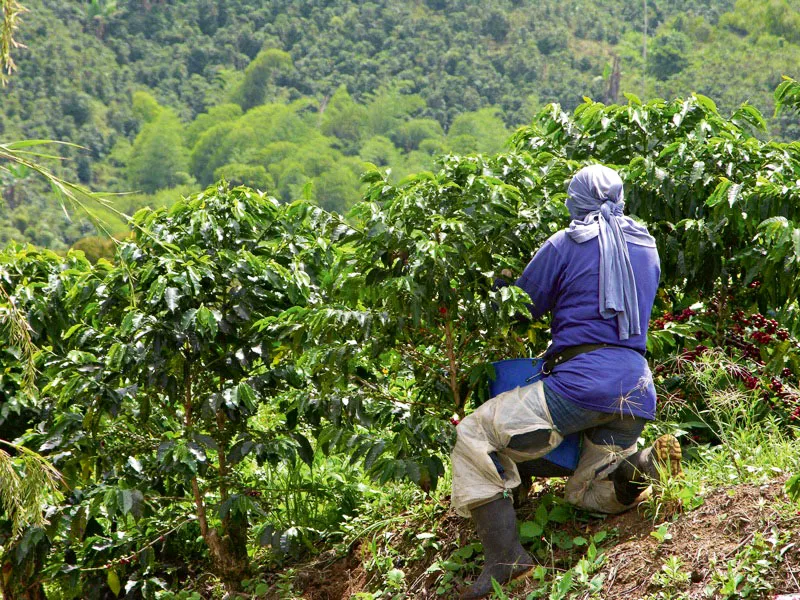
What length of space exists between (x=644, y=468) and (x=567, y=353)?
0.57 metres

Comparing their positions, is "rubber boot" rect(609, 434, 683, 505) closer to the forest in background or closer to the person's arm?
the person's arm

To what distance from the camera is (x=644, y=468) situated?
4199 mm

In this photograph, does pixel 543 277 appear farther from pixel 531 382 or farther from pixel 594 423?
pixel 594 423

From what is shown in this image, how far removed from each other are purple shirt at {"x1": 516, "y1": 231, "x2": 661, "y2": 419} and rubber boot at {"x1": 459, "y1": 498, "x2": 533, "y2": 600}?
1.74 ft

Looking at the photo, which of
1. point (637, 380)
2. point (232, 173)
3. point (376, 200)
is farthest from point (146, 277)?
point (232, 173)

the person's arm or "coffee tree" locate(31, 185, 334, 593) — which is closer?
the person's arm

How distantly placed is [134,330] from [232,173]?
5248 centimetres

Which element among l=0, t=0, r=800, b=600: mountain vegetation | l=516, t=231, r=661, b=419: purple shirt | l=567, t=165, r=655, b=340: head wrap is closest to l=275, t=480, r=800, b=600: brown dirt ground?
l=0, t=0, r=800, b=600: mountain vegetation

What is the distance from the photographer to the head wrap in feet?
13.3

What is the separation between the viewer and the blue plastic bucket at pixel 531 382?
4.25m

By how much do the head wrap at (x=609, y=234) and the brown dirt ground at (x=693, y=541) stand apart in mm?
763

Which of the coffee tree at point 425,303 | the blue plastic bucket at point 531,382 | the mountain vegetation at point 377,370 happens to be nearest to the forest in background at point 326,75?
the mountain vegetation at point 377,370

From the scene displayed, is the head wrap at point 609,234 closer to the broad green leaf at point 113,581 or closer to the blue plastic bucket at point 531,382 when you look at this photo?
the blue plastic bucket at point 531,382

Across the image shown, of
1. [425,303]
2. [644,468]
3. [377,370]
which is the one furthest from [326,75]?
[644,468]
